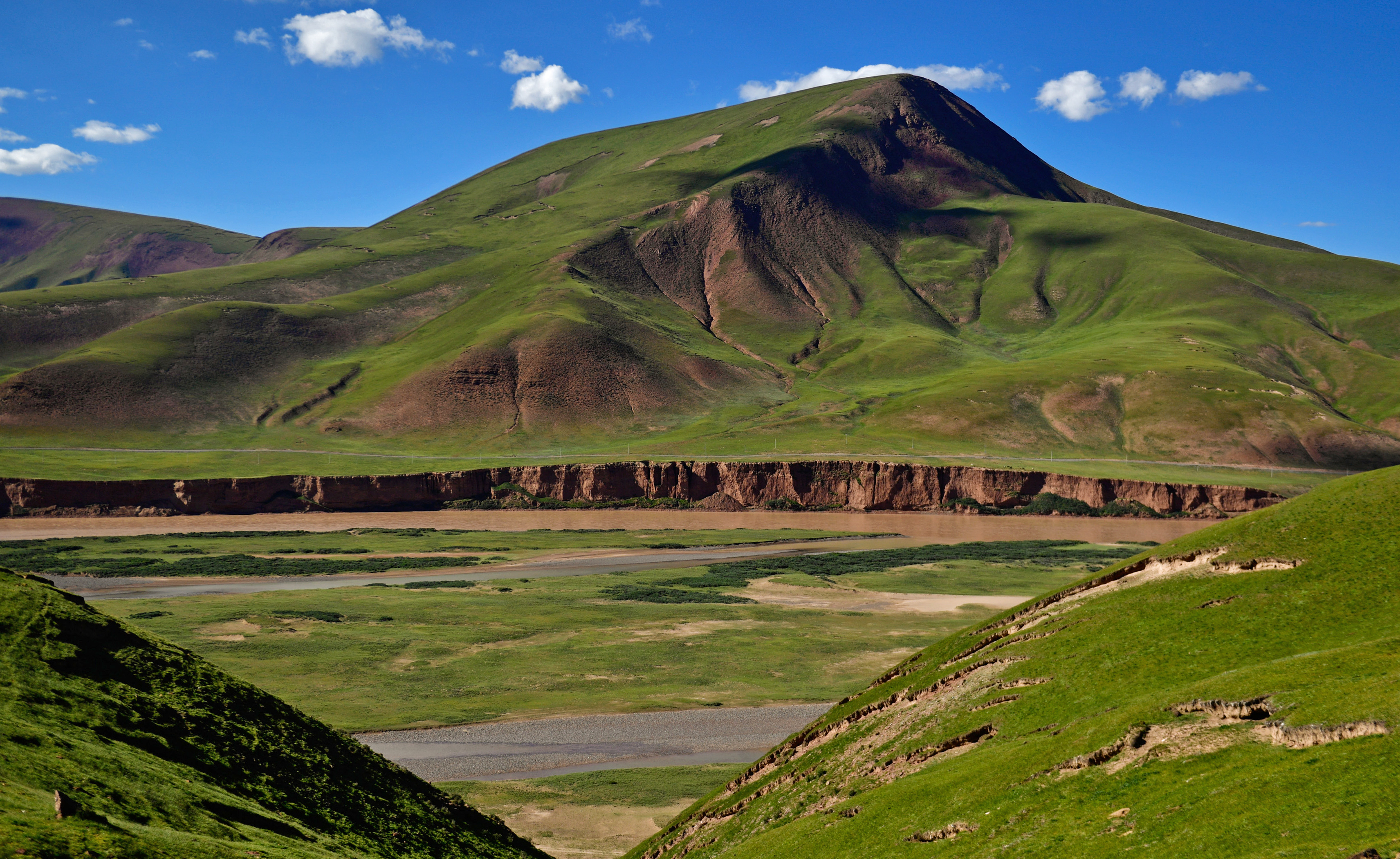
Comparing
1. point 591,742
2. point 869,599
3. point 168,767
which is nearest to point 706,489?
point 869,599

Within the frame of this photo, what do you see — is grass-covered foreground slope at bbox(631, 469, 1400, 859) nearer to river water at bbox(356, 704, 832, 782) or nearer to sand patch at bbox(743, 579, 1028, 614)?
river water at bbox(356, 704, 832, 782)

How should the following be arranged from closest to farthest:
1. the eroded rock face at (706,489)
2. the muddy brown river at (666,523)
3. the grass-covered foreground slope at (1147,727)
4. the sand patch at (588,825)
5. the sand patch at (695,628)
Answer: the grass-covered foreground slope at (1147,727) → the sand patch at (588,825) → the sand patch at (695,628) → the muddy brown river at (666,523) → the eroded rock face at (706,489)

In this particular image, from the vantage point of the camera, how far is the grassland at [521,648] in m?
50.2

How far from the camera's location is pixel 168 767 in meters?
18.5

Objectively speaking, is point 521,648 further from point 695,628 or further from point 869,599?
point 869,599

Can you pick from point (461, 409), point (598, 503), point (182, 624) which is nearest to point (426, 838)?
point (182, 624)

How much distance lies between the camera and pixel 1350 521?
22.5 m

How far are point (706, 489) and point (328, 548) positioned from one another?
5996 centimetres

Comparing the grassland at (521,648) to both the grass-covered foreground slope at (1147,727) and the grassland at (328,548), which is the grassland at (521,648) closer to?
the grassland at (328,548)

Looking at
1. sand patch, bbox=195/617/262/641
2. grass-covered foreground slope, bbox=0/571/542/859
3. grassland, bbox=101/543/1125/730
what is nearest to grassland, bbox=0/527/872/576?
grassland, bbox=101/543/1125/730

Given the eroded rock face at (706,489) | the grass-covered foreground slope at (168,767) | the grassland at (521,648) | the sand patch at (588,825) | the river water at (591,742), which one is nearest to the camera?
the grass-covered foreground slope at (168,767)

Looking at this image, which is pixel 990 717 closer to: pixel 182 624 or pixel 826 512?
pixel 182 624

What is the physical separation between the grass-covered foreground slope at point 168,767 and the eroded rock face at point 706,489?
125 m

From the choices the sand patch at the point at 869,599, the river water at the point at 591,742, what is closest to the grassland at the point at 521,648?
the river water at the point at 591,742
